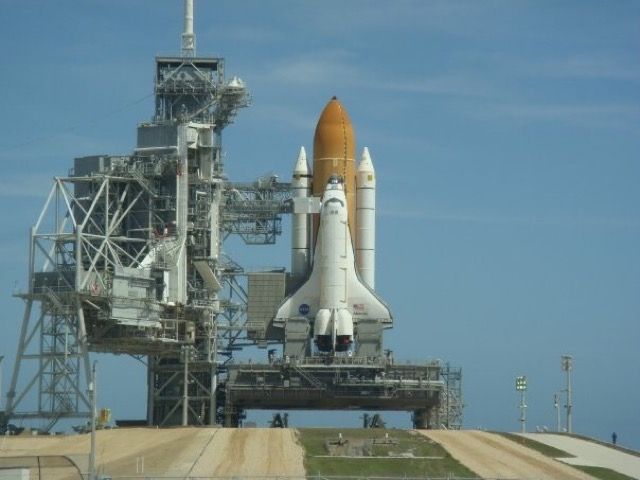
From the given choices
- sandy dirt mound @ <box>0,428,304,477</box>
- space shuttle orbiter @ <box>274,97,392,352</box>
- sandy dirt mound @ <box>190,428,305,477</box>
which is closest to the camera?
sandy dirt mound @ <box>190,428,305,477</box>

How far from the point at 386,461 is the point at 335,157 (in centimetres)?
3381

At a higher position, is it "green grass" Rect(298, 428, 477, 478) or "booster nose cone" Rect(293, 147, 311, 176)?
"booster nose cone" Rect(293, 147, 311, 176)

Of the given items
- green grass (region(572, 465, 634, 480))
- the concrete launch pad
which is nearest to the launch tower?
the concrete launch pad

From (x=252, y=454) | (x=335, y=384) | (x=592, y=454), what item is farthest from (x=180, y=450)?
(x=335, y=384)

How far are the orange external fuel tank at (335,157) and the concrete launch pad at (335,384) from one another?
9176 mm

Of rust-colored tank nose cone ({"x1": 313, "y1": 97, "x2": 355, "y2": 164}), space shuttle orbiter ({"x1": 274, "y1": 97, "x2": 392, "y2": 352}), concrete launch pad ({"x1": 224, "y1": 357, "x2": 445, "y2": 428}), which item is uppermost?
rust-colored tank nose cone ({"x1": 313, "y1": 97, "x2": 355, "y2": 164})

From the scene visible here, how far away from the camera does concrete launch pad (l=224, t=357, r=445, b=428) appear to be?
103 m

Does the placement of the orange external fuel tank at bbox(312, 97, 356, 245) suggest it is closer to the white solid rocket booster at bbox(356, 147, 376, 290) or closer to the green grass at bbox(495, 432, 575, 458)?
the white solid rocket booster at bbox(356, 147, 376, 290)

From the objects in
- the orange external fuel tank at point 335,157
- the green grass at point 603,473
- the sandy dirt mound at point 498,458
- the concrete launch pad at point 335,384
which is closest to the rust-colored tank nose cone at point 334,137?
the orange external fuel tank at point 335,157

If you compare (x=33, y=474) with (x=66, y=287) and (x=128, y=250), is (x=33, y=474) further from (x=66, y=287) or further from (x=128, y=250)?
(x=128, y=250)

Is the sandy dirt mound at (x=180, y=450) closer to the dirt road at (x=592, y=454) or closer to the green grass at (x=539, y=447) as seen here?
the green grass at (x=539, y=447)

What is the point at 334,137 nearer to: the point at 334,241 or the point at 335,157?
the point at 335,157

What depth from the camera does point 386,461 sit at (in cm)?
7862

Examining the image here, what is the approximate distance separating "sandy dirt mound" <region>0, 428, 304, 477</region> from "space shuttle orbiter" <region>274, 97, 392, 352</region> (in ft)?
46.7
